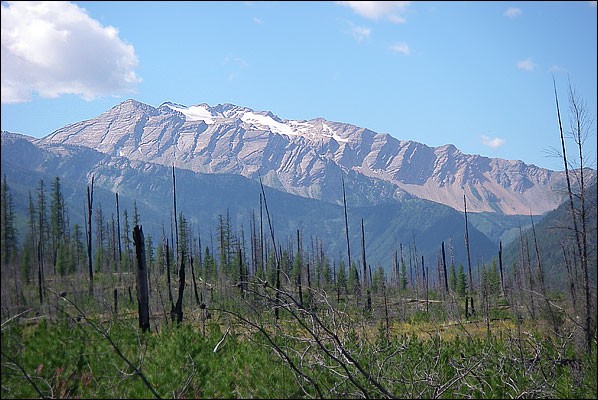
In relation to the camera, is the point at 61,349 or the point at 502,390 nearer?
the point at 502,390

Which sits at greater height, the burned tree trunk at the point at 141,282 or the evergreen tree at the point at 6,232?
the evergreen tree at the point at 6,232

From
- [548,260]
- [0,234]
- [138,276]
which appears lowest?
[548,260]

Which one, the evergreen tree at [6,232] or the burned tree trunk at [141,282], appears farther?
the burned tree trunk at [141,282]

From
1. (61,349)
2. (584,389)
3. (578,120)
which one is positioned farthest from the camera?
(578,120)

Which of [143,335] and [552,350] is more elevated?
[143,335]

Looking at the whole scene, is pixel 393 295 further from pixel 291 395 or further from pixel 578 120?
pixel 291 395

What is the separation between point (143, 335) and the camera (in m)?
10.6

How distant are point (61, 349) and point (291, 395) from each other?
4110 millimetres

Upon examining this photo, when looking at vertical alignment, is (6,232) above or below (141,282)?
above

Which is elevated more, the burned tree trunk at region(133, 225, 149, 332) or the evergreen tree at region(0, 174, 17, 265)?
the evergreen tree at region(0, 174, 17, 265)

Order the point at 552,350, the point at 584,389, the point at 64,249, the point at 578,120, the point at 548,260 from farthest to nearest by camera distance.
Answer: the point at 548,260, the point at 64,249, the point at 578,120, the point at 552,350, the point at 584,389

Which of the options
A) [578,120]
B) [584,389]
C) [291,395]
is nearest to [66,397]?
[291,395]

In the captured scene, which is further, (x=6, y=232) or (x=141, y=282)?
(x=6, y=232)

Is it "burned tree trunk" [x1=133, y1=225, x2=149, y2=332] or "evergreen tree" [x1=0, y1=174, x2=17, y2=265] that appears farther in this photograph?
"burned tree trunk" [x1=133, y1=225, x2=149, y2=332]
